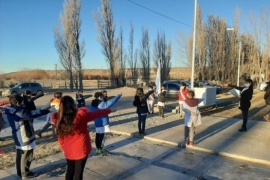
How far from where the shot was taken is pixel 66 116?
3574 mm

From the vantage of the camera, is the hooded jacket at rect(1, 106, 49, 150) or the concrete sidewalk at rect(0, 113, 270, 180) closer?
the hooded jacket at rect(1, 106, 49, 150)

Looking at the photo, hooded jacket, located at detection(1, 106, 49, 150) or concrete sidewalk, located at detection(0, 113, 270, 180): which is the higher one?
hooded jacket, located at detection(1, 106, 49, 150)

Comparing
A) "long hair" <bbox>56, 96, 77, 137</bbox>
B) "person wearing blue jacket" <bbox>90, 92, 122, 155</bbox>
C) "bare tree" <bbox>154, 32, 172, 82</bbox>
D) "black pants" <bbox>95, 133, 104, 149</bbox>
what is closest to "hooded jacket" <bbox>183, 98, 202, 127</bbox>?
"person wearing blue jacket" <bbox>90, 92, 122, 155</bbox>

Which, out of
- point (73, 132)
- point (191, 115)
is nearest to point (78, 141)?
point (73, 132)

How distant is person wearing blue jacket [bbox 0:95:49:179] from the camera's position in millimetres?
4852

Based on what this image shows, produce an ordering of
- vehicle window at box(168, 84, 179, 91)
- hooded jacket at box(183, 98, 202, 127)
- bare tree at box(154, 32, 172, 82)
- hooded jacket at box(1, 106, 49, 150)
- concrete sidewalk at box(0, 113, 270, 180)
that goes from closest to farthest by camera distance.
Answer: hooded jacket at box(1, 106, 49, 150) → concrete sidewalk at box(0, 113, 270, 180) → hooded jacket at box(183, 98, 202, 127) → vehicle window at box(168, 84, 179, 91) → bare tree at box(154, 32, 172, 82)

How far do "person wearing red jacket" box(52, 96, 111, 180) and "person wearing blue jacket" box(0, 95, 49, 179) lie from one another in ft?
4.30

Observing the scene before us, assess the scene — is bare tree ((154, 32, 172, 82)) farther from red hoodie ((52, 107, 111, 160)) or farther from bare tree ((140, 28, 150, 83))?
red hoodie ((52, 107, 111, 160))

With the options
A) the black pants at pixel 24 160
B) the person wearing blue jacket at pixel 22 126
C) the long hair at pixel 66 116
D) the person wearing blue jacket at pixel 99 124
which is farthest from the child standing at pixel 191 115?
the long hair at pixel 66 116

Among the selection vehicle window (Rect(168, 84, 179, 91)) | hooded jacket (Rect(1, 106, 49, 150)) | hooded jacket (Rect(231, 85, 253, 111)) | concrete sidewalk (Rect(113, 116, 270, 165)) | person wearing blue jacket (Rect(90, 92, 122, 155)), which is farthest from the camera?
vehicle window (Rect(168, 84, 179, 91))

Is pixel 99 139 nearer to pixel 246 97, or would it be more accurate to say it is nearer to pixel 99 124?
pixel 99 124

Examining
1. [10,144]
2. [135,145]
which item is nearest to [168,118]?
[135,145]

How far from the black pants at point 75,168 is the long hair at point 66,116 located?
46 centimetres

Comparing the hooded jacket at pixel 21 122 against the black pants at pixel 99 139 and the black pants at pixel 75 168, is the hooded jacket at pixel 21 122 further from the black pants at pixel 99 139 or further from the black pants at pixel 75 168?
the black pants at pixel 99 139
